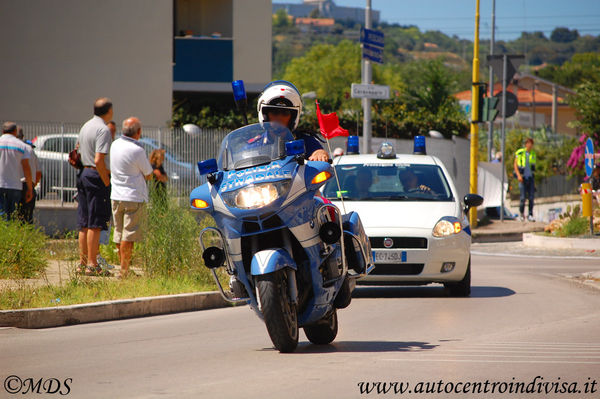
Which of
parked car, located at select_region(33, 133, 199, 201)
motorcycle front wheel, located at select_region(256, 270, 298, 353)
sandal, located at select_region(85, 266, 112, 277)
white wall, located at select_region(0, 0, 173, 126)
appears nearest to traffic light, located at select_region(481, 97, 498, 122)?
parked car, located at select_region(33, 133, 199, 201)

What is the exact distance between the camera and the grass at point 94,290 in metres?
9.66

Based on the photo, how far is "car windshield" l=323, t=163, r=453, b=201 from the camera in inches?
497

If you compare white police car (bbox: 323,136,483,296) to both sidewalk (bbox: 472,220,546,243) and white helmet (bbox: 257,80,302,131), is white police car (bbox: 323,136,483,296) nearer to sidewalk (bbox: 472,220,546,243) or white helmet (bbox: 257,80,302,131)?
white helmet (bbox: 257,80,302,131)

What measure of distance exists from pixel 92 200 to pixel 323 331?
5.34 meters

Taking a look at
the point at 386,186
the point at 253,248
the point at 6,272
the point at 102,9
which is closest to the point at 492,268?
the point at 386,186

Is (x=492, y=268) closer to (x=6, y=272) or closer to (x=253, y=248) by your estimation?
(x=6, y=272)

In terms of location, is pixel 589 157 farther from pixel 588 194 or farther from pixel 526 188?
pixel 526 188

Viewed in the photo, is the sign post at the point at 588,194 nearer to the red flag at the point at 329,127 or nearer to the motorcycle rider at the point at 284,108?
the red flag at the point at 329,127

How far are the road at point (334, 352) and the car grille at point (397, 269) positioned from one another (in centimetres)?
34

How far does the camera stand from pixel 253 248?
7.12m

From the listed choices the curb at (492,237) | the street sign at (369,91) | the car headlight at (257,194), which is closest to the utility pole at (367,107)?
the street sign at (369,91)

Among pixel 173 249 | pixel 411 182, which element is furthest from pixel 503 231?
pixel 173 249

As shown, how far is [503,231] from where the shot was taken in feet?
80.0

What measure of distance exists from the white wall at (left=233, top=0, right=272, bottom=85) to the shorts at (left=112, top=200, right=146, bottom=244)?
2265 centimetres
